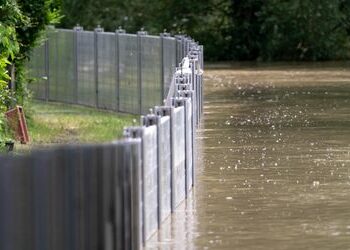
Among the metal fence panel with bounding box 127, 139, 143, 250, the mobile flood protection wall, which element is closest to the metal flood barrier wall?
the mobile flood protection wall

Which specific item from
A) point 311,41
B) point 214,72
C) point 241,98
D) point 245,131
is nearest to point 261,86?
point 241,98

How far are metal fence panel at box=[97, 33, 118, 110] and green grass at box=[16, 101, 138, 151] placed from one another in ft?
0.90

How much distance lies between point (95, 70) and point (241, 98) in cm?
327

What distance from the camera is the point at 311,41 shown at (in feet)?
142

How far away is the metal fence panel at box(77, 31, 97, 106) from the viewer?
27859mm

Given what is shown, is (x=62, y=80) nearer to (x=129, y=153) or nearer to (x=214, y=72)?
(x=214, y=72)

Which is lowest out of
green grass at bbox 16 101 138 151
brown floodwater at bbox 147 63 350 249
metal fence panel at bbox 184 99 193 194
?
green grass at bbox 16 101 138 151

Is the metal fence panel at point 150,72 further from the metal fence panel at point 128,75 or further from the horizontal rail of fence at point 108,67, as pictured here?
the metal fence panel at point 128,75

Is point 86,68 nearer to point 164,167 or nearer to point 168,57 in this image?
point 168,57

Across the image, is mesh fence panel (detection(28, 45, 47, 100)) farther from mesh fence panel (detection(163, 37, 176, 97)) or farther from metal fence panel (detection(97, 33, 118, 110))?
mesh fence panel (detection(163, 37, 176, 97))

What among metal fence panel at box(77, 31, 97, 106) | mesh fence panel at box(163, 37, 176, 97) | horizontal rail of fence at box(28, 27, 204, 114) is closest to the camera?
mesh fence panel at box(163, 37, 176, 97)

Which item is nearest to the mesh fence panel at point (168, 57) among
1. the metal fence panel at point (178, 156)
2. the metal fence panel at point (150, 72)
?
the metal fence panel at point (150, 72)

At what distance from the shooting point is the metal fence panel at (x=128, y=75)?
26172mm

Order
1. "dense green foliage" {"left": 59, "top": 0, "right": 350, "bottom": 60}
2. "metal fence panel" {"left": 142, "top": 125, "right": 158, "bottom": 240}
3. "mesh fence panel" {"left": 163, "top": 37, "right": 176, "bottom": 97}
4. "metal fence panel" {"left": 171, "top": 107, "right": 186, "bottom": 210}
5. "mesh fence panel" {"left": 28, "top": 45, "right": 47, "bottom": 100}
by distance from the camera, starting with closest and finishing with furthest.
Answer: "metal fence panel" {"left": 142, "top": 125, "right": 158, "bottom": 240} → "metal fence panel" {"left": 171, "top": 107, "right": 186, "bottom": 210} → "mesh fence panel" {"left": 163, "top": 37, "right": 176, "bottom": 97} → "mesh fence panel" {"left": 28, "top": 45, "right": 47, "bottom": 100} → "dense green foliage" {"left": 59, "top": 0, "right": 350, "bottom": 60}
